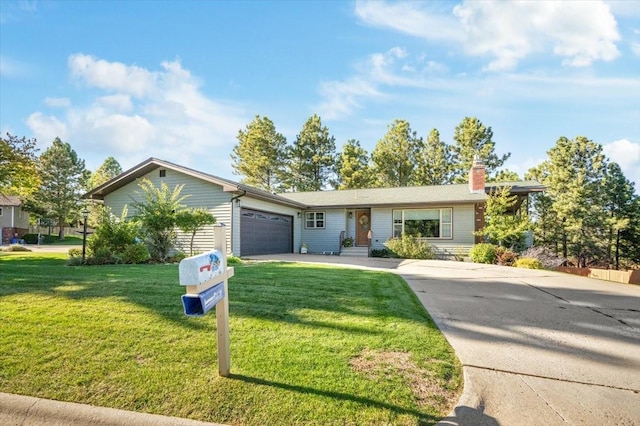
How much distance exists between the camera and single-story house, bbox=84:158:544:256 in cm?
1427

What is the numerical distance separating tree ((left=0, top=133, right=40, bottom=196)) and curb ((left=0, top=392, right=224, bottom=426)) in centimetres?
1497

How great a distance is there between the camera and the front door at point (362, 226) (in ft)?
61.1

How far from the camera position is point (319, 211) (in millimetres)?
19438

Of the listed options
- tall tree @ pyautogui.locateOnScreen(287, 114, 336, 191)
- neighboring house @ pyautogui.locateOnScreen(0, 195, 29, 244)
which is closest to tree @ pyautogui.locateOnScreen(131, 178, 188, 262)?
tall tree @ pyautogui.locateOnScreen(287, 114, 336, 191)

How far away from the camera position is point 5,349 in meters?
3.28

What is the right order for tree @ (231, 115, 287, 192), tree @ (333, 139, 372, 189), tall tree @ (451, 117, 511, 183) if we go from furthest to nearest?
tree @ (231, 115, 287, 192), tree @ (333, 139, 372, 189), tall tree @ (451, 117, 511, 183)

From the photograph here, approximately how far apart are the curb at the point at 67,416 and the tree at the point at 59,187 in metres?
38.9

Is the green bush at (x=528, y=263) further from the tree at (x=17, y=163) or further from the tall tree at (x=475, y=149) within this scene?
the tree at (x=17, y=163)

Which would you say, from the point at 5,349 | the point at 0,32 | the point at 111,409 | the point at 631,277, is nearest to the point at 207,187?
the point at 0,32

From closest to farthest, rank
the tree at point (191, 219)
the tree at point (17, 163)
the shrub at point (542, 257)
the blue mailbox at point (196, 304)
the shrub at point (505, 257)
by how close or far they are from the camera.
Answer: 1. the blue mailbox at point (196, 304)
2. the tree at point (191, 219)
3. the tree at point (17, 163)
4. the shrub at point (505, 257)
5. the shrub at point (542, 257)

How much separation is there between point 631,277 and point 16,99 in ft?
73.5

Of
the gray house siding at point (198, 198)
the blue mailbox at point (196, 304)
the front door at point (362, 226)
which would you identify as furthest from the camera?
the front door at point (362, 226)

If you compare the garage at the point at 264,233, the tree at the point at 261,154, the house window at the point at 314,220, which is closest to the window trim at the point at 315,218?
the house window at the point at 314,220

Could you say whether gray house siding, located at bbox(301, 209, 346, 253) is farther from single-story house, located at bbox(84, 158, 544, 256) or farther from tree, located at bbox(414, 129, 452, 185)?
tree, located at bbox(414, 129, 452, 185)
